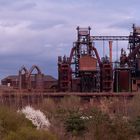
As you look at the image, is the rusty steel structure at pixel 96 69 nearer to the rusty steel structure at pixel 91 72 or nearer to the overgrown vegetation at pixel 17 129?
the rusty steel structure at pixel 91 72

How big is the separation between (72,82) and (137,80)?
34.3ft

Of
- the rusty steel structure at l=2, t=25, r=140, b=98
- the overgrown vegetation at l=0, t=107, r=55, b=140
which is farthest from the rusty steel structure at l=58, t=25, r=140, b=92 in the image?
the overgrown vegetation at l=0, t=107, r=55, b=140

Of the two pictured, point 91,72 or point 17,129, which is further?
point 91,72

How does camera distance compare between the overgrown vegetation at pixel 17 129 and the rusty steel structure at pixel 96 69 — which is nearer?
the overgrown vegetation at pixel 17 129

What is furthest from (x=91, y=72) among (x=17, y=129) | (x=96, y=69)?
(x=17, y=129)

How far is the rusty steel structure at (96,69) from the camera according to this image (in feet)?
276

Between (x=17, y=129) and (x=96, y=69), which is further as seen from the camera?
(x=96, y=69)

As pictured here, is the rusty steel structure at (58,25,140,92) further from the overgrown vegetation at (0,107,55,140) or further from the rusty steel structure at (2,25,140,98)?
the overgrown vegetation at (0,107,55,140)

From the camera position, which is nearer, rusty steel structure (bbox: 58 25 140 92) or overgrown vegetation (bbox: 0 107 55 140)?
overgrown vegetation (bbox: 0 107 55 140)

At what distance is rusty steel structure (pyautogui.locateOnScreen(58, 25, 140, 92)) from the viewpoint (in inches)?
3307

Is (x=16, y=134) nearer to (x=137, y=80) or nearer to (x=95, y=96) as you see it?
(x=95, y=96)

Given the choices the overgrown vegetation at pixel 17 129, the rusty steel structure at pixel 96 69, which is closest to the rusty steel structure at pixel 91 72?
the rusty steel structure at pixel 96 69

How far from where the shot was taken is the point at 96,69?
8506 cm

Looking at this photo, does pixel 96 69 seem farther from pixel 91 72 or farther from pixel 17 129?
pixel 17 129
